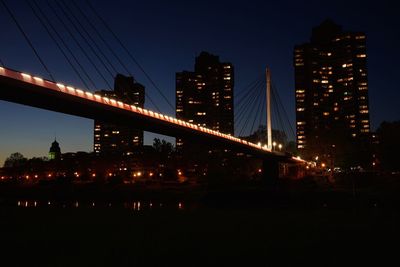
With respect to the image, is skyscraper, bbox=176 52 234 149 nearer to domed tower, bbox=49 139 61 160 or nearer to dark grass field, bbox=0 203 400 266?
domed tower, bbox=49 139 61 160

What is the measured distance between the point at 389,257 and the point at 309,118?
183 metres

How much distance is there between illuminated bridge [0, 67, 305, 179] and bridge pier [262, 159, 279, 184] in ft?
57.7

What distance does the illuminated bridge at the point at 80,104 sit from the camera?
24536mm

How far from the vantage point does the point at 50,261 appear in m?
11.9

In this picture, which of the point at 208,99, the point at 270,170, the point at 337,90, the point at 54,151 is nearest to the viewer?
the point at 270,170

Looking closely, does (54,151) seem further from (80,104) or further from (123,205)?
(80,104)

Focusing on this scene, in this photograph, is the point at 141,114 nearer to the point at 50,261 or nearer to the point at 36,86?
the point at 36,86

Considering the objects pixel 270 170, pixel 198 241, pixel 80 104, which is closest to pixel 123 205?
pixel 80 104

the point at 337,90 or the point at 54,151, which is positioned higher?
the point at 337,90

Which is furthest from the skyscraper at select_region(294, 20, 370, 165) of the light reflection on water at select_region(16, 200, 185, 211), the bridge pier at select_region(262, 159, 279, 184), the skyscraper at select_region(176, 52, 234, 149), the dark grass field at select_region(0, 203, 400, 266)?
the dark grass field at select_region(0, 203, 400, 266)

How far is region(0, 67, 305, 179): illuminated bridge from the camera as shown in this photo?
24536 millimetres

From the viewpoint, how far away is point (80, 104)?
2909 centimetres

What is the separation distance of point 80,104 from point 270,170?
40031 mm

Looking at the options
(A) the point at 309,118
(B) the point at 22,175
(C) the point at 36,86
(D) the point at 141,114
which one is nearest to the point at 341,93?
(A) the point at 309,118
